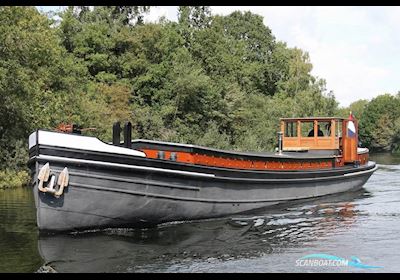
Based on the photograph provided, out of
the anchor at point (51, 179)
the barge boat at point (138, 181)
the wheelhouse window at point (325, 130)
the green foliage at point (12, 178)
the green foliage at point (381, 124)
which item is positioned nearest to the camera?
the anchor at point (51, 179)

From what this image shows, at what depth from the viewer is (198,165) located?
483 inches

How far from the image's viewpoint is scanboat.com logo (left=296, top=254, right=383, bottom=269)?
9016 millimetres

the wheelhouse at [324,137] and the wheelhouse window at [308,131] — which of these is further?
the wheelhouse window at [308,131]

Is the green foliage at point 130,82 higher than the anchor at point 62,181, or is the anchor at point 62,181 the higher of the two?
the green foliage at point 130,82

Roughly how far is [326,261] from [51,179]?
551 cm

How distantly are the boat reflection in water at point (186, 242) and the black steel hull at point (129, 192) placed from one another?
29cm

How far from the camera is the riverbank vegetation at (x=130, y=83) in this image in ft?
64.6

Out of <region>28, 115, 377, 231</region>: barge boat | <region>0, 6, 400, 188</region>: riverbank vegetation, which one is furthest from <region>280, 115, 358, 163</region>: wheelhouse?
<region>0, 6, 400, 188</region>: riverbank vegetation

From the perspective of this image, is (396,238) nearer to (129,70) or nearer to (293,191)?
(293,191)

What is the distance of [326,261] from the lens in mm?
9242

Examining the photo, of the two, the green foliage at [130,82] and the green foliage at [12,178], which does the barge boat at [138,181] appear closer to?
the green foliage at [130,82]

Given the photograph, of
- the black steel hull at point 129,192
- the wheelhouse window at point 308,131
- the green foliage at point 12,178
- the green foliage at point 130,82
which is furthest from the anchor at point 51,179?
the green foliage at point 12,178

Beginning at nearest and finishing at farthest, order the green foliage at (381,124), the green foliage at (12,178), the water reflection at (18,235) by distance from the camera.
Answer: the water reflection at (18,235)
the green foliage at (12,178)
the green foliage at (381,124)

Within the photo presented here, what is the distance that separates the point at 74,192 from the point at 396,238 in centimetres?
670
